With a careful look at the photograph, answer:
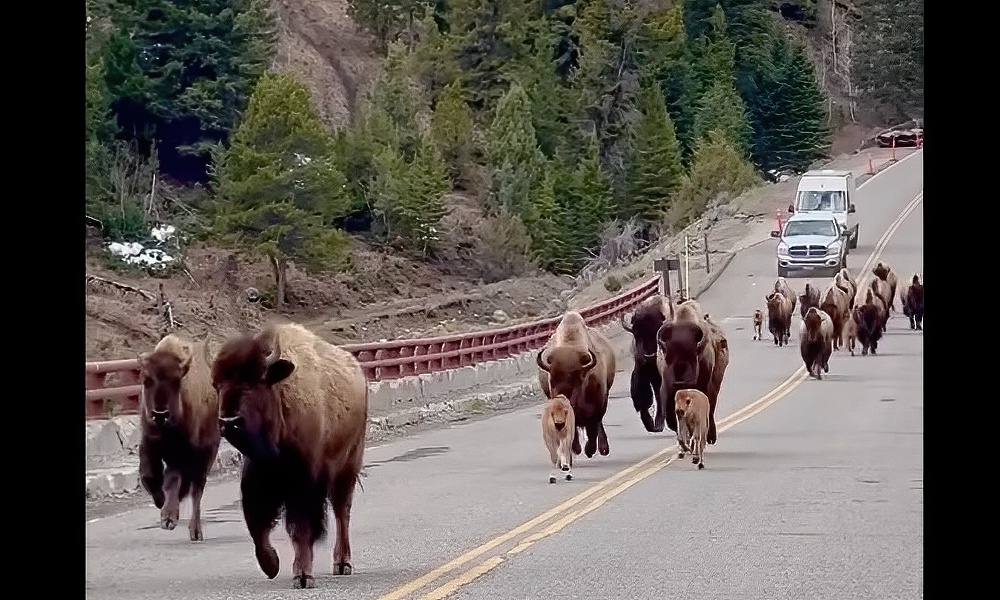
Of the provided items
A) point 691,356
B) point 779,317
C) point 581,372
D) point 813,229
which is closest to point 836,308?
point 779,317

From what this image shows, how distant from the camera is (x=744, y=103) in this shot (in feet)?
28.1

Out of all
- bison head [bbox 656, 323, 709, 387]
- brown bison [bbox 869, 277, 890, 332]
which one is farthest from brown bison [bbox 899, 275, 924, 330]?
bison head [bbox 656, 323, 709, 387]

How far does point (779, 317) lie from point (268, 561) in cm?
461

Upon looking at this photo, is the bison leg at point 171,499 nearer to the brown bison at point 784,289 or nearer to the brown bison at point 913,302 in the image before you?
the brown bison at point 913,302

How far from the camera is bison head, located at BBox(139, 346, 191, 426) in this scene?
6.77m

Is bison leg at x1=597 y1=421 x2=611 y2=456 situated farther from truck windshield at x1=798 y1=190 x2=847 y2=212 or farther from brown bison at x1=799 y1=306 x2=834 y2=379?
truck windshield at x1=798 y1=190 x2=847 y2=212

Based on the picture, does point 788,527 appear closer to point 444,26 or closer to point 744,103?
point 744,103

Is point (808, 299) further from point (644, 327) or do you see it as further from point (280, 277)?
point (280, 277)

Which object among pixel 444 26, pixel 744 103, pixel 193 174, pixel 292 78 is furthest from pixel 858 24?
pixel 193 174

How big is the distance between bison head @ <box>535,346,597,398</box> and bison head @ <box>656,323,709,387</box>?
54cm

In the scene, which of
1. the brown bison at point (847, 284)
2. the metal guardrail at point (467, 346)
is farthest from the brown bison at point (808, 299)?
the metal guardrail at point (467, 346)
